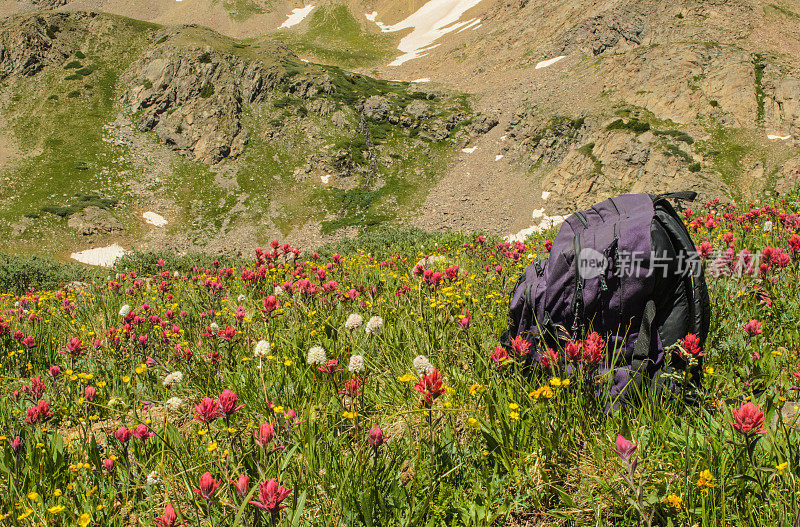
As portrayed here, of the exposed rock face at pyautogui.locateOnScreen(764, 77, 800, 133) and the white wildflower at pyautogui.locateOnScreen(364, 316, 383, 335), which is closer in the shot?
the white wildflower at pyautogui.locateOnScreen(364, 316, 383, 335)

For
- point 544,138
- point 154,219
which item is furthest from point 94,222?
point 544,138

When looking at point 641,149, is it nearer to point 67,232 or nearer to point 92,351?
point 92,351

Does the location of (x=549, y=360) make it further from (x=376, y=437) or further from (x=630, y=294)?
(x=376, y=437)

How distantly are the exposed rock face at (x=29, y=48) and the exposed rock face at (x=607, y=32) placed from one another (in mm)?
76240

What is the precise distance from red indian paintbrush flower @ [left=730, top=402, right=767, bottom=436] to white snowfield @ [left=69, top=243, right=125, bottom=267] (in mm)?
44817

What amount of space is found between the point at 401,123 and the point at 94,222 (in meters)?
37.5

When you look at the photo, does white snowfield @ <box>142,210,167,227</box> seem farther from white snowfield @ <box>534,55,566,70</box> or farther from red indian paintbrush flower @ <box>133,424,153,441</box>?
white snowfield @ <box>534,55,566,70</box>

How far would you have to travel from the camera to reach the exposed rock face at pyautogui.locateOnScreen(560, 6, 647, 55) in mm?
52266

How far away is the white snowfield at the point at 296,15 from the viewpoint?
4227 inches

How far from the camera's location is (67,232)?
3953 cm

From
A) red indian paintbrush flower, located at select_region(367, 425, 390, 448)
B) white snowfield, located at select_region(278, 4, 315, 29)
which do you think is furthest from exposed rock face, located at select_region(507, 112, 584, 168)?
white snowfield, located at select_region(278, 4, 315, 29)

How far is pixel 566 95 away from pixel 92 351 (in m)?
50.1

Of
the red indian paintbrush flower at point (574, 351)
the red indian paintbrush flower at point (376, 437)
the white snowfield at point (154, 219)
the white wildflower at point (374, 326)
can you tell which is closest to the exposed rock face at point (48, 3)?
the white snowfield at point (154, 219)

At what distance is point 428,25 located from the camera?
9900 centimetres
